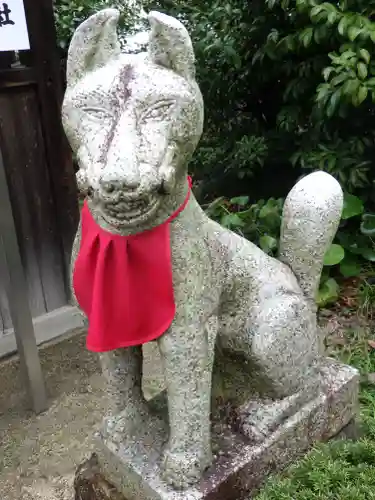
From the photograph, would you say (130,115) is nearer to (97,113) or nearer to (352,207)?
(97,113)

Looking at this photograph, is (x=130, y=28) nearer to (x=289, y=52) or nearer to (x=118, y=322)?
(x=289, y=52)

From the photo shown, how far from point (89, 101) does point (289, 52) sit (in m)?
2.23

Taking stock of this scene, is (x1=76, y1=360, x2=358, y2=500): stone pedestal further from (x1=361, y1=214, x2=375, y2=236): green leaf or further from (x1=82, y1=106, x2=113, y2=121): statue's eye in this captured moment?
(x1=361, y1=214, x2=375, y2=236): green leaf

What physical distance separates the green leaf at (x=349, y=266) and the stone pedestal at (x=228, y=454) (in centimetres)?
129

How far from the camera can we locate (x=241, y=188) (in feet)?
12.0

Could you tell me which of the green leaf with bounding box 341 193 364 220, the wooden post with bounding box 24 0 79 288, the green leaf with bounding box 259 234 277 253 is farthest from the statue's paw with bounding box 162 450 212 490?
the green leaf with bounding box 341 193 364 220

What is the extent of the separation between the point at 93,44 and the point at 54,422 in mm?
1515

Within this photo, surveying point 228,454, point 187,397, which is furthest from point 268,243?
point 187,397

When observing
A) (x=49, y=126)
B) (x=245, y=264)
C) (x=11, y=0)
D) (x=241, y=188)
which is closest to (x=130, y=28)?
(x=241, y=188)

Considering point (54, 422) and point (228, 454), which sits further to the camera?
point (54, 422)

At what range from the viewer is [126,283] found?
1.15 meters

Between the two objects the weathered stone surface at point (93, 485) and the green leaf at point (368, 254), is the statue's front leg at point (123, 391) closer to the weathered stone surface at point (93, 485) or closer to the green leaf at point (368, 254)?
the weathered stone surface at point (93, 485)

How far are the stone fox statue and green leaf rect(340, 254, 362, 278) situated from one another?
140cm

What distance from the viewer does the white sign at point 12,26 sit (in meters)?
1.88
